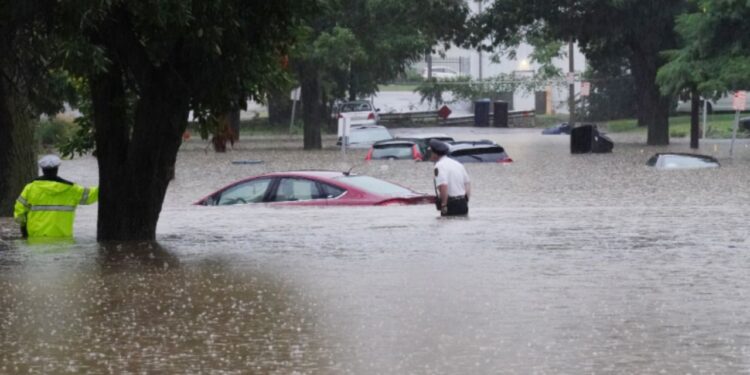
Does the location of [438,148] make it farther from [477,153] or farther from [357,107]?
[357,107]

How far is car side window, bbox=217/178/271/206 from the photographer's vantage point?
2508cm

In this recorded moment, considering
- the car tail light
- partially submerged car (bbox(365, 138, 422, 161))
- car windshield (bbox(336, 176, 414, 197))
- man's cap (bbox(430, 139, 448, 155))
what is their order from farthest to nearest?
1. partially submerged car (bbox(365, 138, 422, 161))
2. the car tail light
3. car windshield (bbox(336, 176, 414, 197))
4. man's cap (bbox(430, 139, 448, 155))

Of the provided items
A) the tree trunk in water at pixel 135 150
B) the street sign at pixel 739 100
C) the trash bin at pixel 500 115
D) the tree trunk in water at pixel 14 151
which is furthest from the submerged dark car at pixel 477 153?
the trash bin at pixel 500 115

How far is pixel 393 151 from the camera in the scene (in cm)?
4878

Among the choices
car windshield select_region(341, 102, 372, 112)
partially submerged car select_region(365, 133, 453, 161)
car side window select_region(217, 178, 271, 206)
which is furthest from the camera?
car windshield select_region(341, 102, 372, 112)

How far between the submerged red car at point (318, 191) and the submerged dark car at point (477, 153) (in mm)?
19482

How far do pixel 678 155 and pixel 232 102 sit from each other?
2356 centimetres

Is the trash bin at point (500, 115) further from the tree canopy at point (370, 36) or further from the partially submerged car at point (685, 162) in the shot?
the partially submerged car at point (685, 162)

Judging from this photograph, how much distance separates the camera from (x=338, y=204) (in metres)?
24.6

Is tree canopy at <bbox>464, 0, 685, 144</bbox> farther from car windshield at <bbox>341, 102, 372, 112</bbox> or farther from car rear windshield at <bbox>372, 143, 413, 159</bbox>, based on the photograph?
car windshield at <bbox>341, 102, 372, 112</bbox>

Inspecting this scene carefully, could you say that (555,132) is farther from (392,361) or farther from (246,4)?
(392,361)

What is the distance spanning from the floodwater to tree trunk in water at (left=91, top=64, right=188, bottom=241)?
1.89 feet

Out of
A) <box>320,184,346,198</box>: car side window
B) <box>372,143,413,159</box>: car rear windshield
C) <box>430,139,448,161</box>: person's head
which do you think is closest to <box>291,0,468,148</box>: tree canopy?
<box>372,143,413,159</box>: car rear windshield

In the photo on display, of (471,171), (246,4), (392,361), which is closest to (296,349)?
(392,361)
